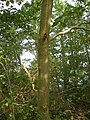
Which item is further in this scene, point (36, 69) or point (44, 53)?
point (36, 69)

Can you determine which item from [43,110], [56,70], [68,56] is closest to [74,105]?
[56,70]

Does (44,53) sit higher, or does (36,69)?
(36,69)

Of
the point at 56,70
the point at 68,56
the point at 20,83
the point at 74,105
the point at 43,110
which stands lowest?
the point at 43,110

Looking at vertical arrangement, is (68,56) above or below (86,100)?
above

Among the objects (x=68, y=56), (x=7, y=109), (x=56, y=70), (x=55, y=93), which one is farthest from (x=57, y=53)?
(x=7, y=109)

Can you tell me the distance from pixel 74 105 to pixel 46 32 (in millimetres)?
5082

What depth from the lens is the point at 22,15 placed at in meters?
5.20

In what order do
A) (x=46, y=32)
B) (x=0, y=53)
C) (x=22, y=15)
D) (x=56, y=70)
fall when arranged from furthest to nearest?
(x=56, y=70) → (x=0, y=53) → (x=22, y=15) → (x=46, y=32)

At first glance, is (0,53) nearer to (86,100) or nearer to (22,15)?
(22,15)

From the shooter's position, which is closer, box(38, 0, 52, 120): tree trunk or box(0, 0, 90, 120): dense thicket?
box(38, 0, 52, 120): tree trunk

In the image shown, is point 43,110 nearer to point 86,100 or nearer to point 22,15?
point 22,15

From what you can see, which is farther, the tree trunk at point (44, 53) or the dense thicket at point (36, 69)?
the dense thicket at point (36, 69)

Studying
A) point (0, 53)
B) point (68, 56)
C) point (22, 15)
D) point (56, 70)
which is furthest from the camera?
point (68, 56)

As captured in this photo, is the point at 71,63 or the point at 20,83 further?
Answer: the point at 71,63
